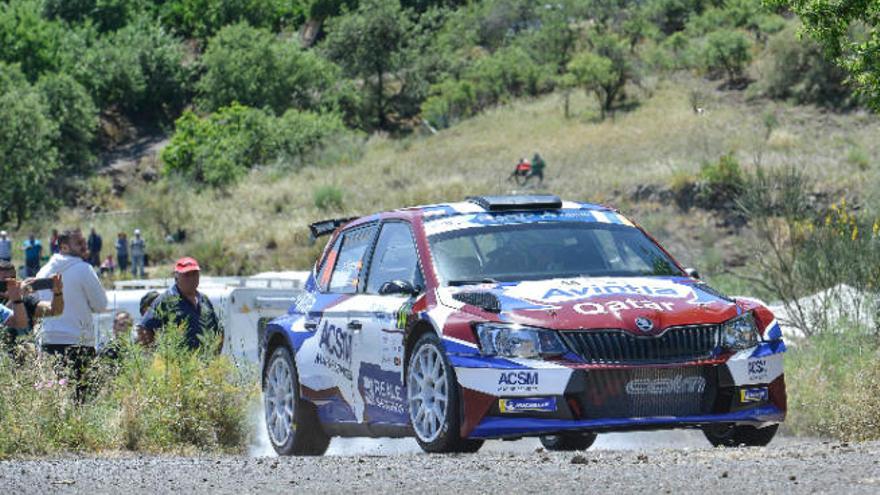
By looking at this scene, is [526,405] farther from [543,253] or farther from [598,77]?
[598,77]

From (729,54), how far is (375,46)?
2718 centimetres

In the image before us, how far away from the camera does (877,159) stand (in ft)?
204

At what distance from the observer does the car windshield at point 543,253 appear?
1111 centimetres

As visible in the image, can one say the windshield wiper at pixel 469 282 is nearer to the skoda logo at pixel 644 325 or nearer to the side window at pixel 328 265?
the skoda logo at pixel 644 325

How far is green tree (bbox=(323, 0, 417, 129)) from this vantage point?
104688mm

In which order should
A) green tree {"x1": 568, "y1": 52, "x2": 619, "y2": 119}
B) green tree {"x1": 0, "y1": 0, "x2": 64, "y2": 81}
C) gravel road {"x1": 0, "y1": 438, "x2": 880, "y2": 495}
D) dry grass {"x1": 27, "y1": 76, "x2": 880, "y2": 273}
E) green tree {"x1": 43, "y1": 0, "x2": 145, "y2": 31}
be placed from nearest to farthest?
gravel road {"x1": 0, "y1": 438, "x2": 880, "y2": 495}
dry grass {"x1": 27, "y1": 76, "x2": 880, "y2": 273}
green tree {"x1": 568, "y1": 52, "x2": 619, "y2": 119}
green tree {"x1": 0, "y1": 0, "x2": 64, "y2": 81}
green tree {"x1": 43, "y1": 0, "x2": 145, "y2": 31}

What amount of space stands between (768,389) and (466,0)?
114 metres

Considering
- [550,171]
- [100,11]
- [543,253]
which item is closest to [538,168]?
[550,171]

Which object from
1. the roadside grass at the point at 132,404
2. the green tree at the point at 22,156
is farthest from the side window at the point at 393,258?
the green tree at the point at 22,156

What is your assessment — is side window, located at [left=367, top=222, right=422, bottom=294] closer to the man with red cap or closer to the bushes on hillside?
the man with red cap

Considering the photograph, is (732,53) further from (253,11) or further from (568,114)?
(253,11)

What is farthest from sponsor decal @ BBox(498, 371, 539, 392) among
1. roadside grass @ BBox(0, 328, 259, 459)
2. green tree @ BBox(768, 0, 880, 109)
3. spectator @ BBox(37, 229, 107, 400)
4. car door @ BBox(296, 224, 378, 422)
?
green tree @ BBox(768, 0, 880, 109)

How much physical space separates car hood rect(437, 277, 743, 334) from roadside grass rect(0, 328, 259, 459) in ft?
8.77

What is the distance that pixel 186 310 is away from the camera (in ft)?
46.9
